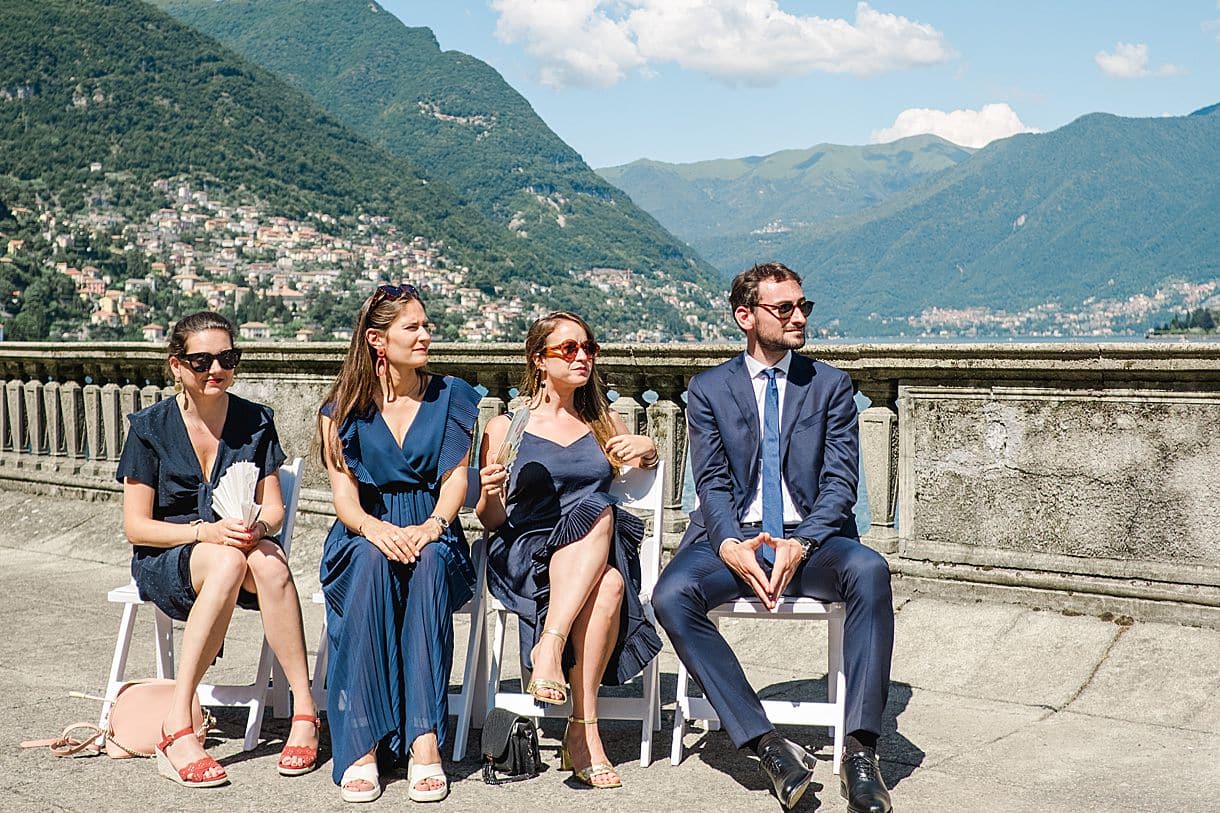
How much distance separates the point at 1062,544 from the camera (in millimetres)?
5105

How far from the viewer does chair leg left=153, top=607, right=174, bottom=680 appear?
4531mm

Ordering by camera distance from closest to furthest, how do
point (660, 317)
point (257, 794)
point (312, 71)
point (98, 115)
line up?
point (257, 794) → point (98, 115) → point (660, 317) → point (312, 71)

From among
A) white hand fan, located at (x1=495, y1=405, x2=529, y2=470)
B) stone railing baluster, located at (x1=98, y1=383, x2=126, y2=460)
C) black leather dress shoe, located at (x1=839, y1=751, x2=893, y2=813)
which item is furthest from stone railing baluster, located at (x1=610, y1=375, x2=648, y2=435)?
stone railing baluster, located at (x1=98, y1=383, x2=126, y2=460)

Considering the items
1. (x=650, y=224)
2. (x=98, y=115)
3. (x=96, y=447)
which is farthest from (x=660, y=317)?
(x=96, y=447)

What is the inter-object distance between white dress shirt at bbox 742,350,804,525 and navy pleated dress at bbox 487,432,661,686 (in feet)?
1.19

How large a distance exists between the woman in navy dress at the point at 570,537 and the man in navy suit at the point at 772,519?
0.17 m

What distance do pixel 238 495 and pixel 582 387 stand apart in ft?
3.75

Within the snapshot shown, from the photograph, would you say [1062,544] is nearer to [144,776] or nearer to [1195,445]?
[1195,445]

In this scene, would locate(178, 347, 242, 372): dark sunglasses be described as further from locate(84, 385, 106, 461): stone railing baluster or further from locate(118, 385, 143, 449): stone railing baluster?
locate(84, 385, 106, 461): stone railing baluster

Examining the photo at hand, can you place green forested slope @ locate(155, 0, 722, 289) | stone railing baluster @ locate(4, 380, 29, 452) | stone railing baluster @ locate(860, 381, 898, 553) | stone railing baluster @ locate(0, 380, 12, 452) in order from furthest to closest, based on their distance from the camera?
1. green forested slope @ locate(155, 0, 722, 289)
2. stone railing baluster @ locate(0, 380, 12, 452)
3. stone railing baluster @ locate(4, 380, 29, 452)
4. stone railing baluster @ locate(860, 381, 898, 553)

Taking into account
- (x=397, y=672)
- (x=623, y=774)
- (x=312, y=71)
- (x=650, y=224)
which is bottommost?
(x=623, y=774)

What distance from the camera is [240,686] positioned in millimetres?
4293

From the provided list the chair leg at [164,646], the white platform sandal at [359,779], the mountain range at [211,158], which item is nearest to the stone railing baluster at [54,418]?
the chair leg at [164,646]

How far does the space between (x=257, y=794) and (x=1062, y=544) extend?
10.2ft
